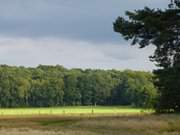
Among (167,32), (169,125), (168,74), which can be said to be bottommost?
(169,125)

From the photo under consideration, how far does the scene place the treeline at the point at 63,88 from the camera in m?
175

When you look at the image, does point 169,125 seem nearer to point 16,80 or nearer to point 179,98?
point 179,98

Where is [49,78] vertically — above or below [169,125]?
above

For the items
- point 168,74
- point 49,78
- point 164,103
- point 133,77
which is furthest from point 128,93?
point 168,74

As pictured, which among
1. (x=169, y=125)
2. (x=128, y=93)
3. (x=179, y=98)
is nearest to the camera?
(x=169, y=125)

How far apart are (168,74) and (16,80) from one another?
136 meters

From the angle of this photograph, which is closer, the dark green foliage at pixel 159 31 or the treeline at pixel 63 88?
the dark green foliage at pixel 159 31

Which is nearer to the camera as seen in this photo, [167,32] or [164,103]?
[167,32]

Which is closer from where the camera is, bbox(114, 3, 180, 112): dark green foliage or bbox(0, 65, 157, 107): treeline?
bbox(114, 3, 180, 112): dark green foliage

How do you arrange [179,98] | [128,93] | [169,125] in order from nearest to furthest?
[169,125]
[179,98]
[128,93]

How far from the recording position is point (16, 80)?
177 metres

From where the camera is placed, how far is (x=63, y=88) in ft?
600

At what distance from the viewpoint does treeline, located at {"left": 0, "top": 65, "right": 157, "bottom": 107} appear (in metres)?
175

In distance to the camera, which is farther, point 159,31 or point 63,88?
point 63,88
